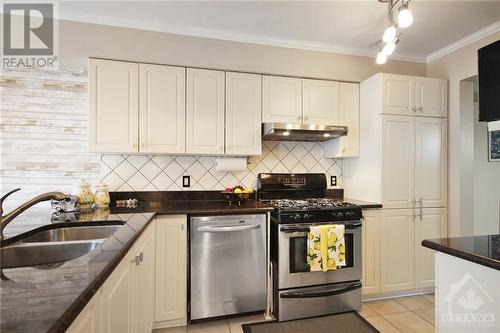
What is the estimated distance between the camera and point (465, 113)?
2.61 meters

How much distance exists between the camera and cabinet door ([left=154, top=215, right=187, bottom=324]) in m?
2.03

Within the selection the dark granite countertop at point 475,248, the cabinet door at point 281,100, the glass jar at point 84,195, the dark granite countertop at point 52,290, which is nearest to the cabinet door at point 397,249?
the dark granite countertop at point 475,248

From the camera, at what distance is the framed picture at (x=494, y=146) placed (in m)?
3.05

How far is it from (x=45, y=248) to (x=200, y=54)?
1.91 m

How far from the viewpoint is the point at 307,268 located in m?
2.19

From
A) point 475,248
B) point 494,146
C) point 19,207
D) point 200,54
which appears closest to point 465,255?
point 475,248

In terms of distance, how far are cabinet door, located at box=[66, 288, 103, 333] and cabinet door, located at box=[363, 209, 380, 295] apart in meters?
2.28

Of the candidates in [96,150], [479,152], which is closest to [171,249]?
[96,150]

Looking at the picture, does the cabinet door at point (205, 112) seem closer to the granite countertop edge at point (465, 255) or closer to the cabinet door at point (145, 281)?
the cabinet door at point (145, 281)

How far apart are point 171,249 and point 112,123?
120 centimetres

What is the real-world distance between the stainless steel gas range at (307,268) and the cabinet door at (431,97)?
1.31 meters

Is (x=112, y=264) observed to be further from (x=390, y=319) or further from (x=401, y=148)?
(x=401, y=148)

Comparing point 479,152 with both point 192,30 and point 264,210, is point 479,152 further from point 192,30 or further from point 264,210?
point 192,30

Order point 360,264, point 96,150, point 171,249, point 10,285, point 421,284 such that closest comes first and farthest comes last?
point 10,285
point 171,249
point 96,150
point 360,264
point 421,284
